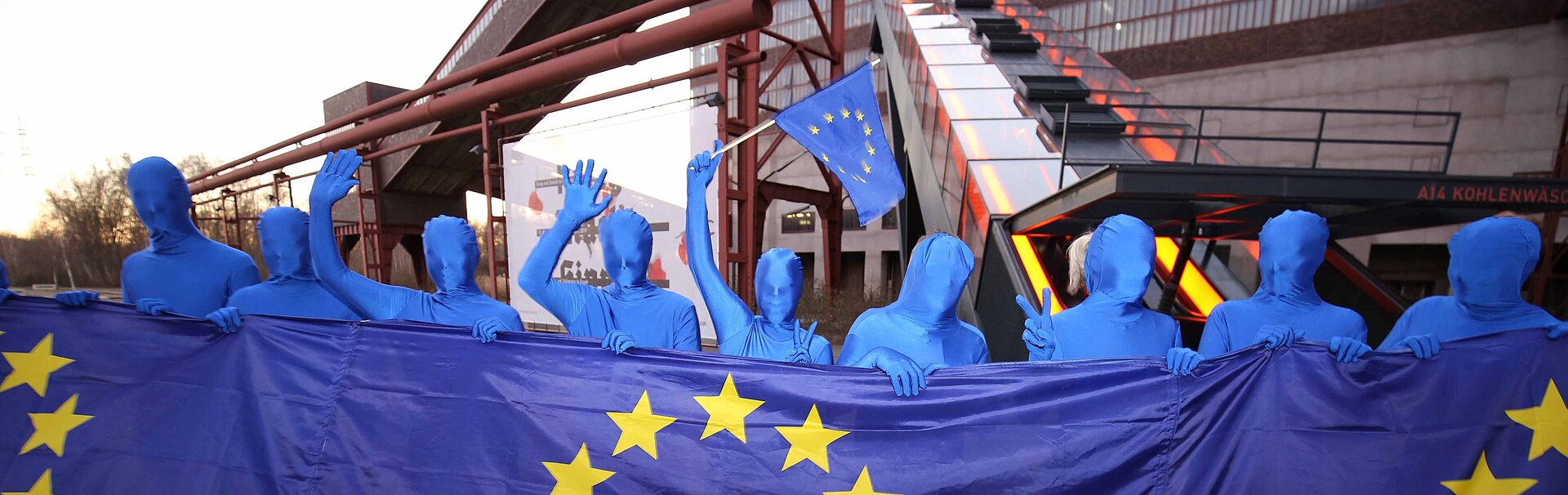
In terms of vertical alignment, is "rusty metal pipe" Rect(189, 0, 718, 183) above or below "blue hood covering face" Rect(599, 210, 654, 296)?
above

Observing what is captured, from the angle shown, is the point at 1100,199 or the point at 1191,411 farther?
the point at 1100,199

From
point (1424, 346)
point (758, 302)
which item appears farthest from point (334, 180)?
point (1424, 346)

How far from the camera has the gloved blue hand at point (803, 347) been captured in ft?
8.45

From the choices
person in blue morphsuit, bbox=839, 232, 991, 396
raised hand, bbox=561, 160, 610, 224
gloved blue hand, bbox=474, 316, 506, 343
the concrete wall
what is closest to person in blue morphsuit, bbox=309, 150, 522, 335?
gloved blue hand, bbox=474, 316, 506, 343

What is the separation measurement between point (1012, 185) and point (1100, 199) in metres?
2.75

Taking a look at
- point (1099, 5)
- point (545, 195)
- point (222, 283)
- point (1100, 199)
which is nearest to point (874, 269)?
point (1099, 5)

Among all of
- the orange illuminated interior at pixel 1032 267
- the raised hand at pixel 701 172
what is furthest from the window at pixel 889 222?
the raised hand at pixel 701 172

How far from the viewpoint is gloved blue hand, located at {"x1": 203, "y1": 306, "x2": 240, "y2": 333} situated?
2639 millimetres

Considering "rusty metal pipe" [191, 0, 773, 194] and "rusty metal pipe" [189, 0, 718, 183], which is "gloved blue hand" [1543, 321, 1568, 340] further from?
"rusty metal pipe" [189, 0, 718, 183]

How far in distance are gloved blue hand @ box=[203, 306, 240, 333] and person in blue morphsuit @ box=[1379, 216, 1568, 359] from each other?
14.8 feet

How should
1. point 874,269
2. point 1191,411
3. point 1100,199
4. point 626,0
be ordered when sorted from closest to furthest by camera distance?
1. point 1191,411
2. point 1100,199
3. point 626,0
4. point 874,269

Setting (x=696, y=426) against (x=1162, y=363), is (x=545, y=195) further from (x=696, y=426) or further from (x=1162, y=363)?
(x=1162, y=363)

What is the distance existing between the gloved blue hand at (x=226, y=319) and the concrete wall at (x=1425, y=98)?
19155 mm

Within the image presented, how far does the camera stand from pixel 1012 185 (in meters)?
7.02
